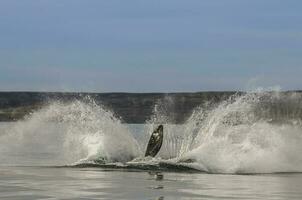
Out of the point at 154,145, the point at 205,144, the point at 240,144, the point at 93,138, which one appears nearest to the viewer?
the point at 205,144

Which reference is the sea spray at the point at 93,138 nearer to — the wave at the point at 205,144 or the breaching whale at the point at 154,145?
the wave at the point at 205,144

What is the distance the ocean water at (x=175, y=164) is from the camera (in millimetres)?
24031

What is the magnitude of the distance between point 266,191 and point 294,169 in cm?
1150

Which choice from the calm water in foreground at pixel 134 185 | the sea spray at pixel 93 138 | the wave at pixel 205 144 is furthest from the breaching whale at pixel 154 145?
the calm water in foreground at pixel 134 185

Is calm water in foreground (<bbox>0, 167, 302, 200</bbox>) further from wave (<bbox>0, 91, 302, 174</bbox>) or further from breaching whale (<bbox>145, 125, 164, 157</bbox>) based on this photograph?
breaching whale (<bbox>145, 125, 164, 157</bbox>)

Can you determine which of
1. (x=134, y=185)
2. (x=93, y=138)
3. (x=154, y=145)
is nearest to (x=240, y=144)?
(x=154, y=145)

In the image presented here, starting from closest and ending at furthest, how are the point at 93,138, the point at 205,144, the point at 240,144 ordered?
the point at 205,144 < the point at 240,144 < the point at 93,138

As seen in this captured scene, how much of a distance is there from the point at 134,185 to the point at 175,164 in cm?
851

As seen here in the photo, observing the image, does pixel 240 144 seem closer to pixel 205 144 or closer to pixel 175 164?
pixel 205 144

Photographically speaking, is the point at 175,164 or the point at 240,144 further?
the point at 240,144

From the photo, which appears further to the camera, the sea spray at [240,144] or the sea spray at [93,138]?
the sea spray at [93,138]

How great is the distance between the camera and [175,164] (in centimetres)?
3438

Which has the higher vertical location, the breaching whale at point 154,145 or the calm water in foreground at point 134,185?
the breaching whale at point 154,145

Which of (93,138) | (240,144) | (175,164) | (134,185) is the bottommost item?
(134,185)
